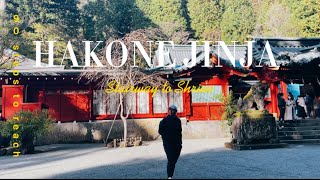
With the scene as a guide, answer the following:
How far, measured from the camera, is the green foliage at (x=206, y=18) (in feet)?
159

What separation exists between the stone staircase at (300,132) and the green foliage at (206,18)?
33936 mm

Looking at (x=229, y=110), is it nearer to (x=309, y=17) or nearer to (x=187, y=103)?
(x=187, y=103)

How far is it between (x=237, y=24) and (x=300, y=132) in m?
35.8

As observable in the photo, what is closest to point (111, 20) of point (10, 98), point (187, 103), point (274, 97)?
point (10, 98)

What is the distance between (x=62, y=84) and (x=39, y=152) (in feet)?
17.1

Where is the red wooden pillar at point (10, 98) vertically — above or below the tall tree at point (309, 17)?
below

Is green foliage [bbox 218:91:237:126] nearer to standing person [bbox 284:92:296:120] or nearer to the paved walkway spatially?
the paved walkway

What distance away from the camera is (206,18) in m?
50.8

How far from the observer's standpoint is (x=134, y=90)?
56.9 ft

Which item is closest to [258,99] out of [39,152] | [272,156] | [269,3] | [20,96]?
[272,156]

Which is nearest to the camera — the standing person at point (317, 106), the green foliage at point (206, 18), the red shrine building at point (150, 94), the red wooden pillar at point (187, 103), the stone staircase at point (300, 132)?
the stone staircase at point (300, 132)

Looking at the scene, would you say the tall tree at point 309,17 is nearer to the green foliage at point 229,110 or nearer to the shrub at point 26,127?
the green foliage at point 229,110

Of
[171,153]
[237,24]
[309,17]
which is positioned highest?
[237,24]

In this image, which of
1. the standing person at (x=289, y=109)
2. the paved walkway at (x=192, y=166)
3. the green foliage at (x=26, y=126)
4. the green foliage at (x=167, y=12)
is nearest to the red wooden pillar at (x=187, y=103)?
the standing person at (x=289, y=109)
